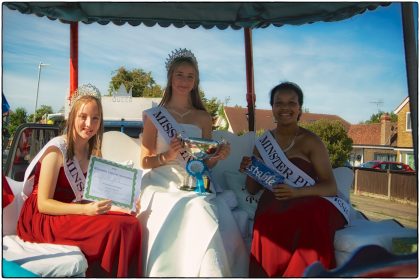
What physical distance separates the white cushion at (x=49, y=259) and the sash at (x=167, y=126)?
1.07 m

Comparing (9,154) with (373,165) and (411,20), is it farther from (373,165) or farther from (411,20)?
(373,165)

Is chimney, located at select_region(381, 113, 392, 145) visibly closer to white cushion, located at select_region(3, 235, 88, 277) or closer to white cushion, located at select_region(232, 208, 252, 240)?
white cushion, located at select_region(232, 208, 252, 240)

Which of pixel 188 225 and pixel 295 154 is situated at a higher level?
pixel 295 154

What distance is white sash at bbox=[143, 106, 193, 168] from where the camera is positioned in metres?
3.09

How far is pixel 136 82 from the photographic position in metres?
22.7

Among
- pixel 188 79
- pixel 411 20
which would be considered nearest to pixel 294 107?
pixel 188 79

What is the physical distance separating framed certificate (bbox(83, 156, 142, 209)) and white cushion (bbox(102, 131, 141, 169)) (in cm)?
79

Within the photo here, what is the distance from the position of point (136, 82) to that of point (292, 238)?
68.7 ft

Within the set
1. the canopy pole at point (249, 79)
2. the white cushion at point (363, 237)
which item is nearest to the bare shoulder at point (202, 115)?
the canopy pole at point (249, 79)

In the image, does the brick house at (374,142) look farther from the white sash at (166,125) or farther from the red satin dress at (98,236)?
the red satin dress at (98,236)

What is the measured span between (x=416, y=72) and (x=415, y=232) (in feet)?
3.04

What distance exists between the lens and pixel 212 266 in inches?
94.2

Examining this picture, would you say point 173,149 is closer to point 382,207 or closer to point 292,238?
point 292,238

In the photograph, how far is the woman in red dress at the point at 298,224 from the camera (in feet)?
8.09
